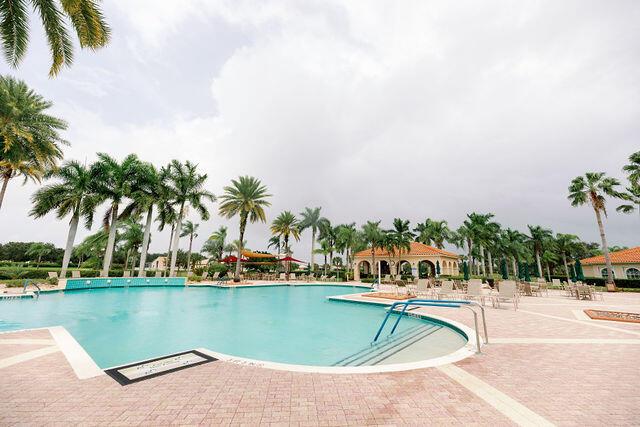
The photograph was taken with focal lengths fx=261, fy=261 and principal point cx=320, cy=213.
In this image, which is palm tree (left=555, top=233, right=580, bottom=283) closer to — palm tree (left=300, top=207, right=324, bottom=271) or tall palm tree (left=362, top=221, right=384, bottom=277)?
tall palm tree (left=362, top=221, right=384, bottom=277)

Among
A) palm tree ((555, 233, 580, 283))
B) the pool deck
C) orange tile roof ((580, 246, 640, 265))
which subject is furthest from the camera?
palm tree ((555, 233, 580, 283))

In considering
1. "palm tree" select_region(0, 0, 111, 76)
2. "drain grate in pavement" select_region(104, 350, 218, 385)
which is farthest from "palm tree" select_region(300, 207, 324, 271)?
"drain grate in pavement" select_region(104, 350, 218, 385)

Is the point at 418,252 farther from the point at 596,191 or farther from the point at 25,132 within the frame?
the point at 25,132

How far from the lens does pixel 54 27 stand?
7457 millimetres

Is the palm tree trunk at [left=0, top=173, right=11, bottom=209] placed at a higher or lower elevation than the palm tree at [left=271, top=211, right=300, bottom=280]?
lower

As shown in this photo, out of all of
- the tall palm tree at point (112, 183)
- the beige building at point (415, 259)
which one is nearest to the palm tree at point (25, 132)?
the tall palm tree at point (112, 183)

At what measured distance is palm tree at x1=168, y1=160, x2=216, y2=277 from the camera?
96.9 ft

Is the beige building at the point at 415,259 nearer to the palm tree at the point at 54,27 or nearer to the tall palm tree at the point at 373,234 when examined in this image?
the tall palm tree at the point at 373,234

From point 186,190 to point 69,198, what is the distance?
9.81m

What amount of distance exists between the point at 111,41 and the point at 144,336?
30.4ft

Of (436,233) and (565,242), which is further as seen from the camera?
(436,233)

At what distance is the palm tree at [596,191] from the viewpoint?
25.6 metres

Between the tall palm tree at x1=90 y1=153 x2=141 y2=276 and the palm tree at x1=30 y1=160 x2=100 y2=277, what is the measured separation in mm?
743

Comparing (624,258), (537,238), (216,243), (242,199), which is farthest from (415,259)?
(216,243)
